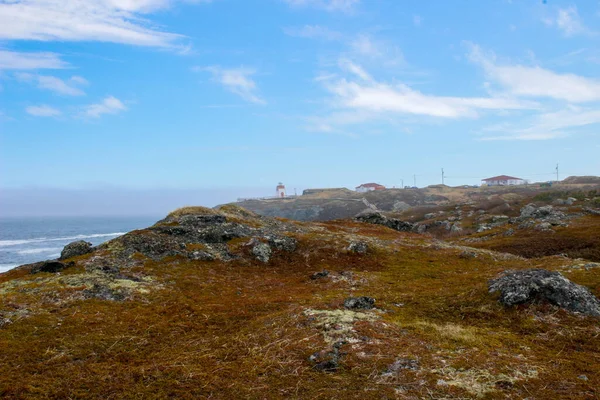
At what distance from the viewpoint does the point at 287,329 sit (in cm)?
1474

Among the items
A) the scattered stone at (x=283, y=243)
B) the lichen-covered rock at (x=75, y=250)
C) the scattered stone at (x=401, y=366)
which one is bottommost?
the scattered stone at (x=401, y=366)

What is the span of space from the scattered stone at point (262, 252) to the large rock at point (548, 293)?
17976 mm

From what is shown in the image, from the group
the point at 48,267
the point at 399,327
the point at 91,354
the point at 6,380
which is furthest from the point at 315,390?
the point at 48,267

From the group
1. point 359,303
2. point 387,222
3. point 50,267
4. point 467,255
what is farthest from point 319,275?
point 387,222

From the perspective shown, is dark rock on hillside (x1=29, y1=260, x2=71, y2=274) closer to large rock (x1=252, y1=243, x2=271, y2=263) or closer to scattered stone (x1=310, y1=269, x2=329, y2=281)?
large rock (x1=252, y1=243, x2=271, y2=263)

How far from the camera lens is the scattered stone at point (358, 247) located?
31.9 metres

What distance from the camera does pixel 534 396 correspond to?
31.1 feet

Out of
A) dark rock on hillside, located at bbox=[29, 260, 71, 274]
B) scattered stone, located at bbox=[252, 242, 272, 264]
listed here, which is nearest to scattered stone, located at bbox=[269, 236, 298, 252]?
scattered stone, located at bbox=[252, 242, 272, 264]

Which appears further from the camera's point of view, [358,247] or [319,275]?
[358,247]

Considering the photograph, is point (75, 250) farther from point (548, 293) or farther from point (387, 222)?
point (387, 222)

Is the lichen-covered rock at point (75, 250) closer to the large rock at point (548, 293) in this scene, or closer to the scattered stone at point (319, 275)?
the scattered stone at point (319, 275)

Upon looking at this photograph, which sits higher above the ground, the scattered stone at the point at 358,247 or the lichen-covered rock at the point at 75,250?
the lichen-covered rock at the point at 75,250

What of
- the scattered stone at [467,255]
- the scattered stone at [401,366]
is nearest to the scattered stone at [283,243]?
the scattered stone at [467,255]

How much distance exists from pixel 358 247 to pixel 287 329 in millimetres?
18495
